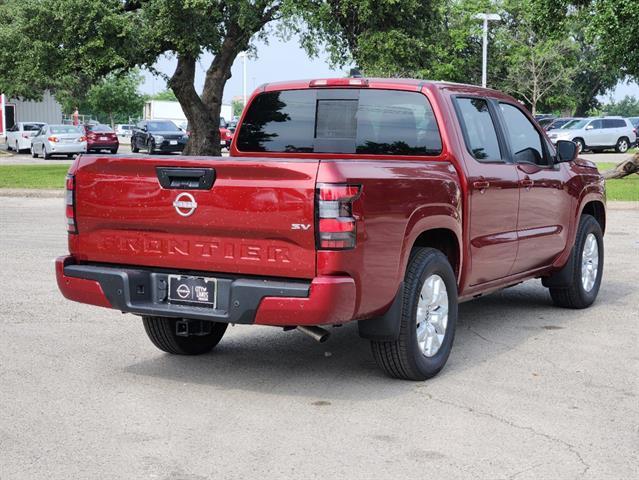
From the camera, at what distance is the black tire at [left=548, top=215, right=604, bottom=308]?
868 centimetres

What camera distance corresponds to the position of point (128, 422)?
17.6 ft

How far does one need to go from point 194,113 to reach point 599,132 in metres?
23.4

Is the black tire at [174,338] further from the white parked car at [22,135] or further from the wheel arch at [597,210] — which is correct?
the white parked car at [22,135]

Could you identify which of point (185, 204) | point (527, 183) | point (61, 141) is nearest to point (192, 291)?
point (185, 204)

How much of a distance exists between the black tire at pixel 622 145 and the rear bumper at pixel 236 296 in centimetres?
4582

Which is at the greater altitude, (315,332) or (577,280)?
(315,332)

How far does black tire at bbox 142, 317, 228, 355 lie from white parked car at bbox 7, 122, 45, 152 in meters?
43.6

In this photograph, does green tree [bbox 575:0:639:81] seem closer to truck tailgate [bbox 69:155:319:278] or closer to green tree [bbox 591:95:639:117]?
truck tailgate [bbox 69:155:319:278]

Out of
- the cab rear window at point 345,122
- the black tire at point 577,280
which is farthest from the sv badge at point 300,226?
the black tire at point 577,280

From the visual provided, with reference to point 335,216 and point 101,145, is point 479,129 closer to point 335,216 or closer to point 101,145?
point 335,216

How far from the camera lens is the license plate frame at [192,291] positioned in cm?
568

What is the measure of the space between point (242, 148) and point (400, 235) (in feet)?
6.94

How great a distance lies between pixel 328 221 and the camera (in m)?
5.36

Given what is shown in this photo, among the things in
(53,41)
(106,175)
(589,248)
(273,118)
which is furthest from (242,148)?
(53,41)
